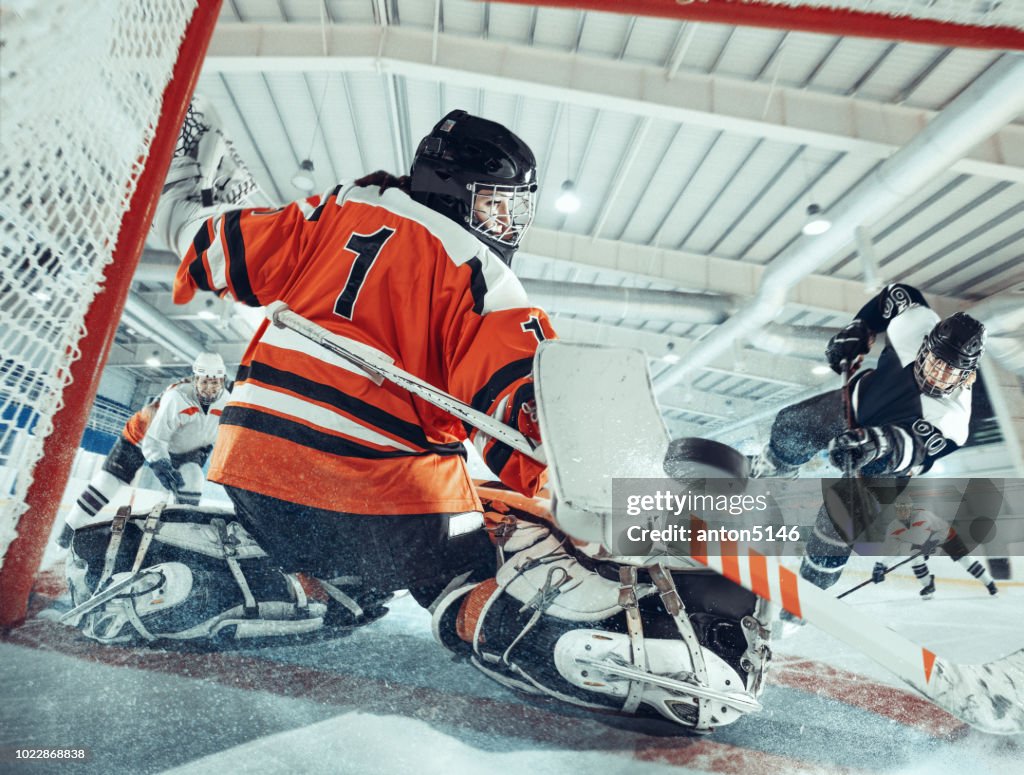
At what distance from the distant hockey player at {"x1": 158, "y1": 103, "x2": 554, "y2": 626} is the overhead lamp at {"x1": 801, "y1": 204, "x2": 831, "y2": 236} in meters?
4.80

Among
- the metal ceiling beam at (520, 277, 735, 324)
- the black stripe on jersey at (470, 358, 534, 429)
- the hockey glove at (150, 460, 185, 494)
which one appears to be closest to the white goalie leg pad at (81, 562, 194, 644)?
the black stripe on jersey at (470, 358, 534, 429)

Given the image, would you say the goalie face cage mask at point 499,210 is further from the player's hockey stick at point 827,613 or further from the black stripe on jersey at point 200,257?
the player's hockey stick at point 827,613

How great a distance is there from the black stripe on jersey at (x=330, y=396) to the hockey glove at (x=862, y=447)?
1878mm

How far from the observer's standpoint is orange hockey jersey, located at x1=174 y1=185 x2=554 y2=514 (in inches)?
36.1

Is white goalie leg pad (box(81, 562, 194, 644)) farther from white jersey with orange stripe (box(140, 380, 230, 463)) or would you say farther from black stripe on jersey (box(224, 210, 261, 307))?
white jersey with orange stripe (box(140, 380, 230, 463))

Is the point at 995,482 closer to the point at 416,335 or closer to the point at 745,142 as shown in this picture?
the point at 416,335

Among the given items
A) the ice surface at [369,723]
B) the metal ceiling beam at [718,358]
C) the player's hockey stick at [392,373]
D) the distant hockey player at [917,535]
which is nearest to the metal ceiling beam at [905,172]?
the metal ceiling beam at [718,358]

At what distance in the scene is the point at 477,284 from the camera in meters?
0.97

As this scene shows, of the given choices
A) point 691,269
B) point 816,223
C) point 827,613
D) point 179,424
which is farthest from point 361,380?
point 691,269

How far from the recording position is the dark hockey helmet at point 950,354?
6.81 ft

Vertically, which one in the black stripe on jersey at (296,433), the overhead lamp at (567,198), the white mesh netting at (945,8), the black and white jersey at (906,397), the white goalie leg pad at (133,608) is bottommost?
the white goalie leg pad at (133,608)

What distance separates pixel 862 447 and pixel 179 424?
10.1 feet

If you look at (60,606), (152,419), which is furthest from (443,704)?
(152,419)

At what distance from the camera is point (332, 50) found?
12.3ft
